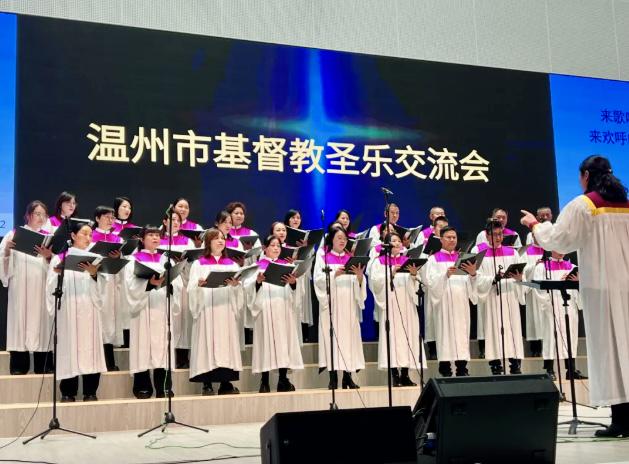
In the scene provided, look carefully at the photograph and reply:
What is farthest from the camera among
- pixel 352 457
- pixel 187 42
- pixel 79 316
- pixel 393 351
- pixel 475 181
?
pixel 475 181

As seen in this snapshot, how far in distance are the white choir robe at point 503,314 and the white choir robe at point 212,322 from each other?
2853 millimetres

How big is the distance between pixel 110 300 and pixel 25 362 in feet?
3.17

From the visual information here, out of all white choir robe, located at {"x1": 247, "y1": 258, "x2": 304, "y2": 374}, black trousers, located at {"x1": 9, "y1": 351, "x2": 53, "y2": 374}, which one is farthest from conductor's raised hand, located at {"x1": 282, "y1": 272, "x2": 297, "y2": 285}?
→ black trousers, located at {"x1": 9, "y1": 351, "x2": 53, "y2": 374}

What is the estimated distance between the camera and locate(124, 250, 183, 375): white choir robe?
23.4 ft

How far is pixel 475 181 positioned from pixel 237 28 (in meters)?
3.96

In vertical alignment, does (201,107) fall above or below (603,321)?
above

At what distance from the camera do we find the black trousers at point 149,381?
23.5ft

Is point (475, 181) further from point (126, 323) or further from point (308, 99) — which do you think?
point (126, 323)

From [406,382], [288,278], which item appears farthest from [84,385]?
[406,382]

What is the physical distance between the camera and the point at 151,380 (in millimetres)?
7402

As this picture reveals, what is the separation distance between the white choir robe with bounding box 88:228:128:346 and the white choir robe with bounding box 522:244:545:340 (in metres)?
4.63

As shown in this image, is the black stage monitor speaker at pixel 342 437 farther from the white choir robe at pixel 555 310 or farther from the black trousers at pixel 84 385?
the white choir robe at pixel 555 310

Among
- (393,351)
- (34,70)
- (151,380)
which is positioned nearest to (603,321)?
(393,351)

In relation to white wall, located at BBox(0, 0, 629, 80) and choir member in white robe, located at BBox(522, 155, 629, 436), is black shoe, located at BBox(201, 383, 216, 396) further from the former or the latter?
white wall, located at BBox(0, 0, 629, 80)
